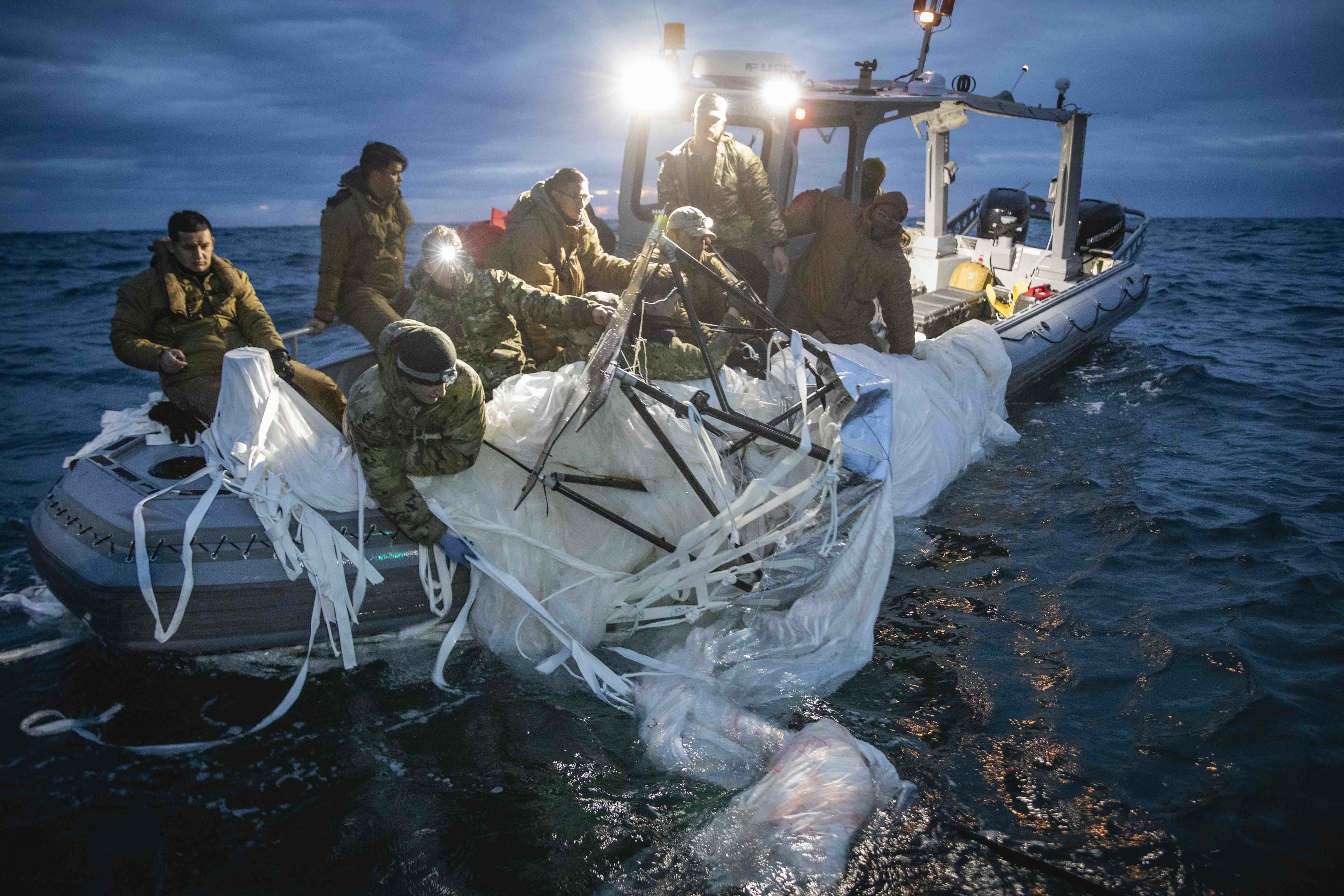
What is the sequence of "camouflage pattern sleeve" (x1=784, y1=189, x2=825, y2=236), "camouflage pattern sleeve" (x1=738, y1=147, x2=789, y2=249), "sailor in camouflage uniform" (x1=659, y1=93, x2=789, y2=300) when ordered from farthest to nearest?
"camouflage pattern sleeve" (x1=784, y1=189, x2=825, y2=236)
"camouflage pattern sleeve" (x1=738, y1=147, x2=789, y2=249)
"sailor in camouflage uniform" (x1=659, y1=93, x2=789, y2=300)

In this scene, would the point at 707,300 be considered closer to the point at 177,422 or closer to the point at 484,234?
the point at 484,234

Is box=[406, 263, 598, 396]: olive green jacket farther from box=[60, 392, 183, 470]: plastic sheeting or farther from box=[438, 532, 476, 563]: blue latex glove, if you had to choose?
box=[60, 392, 183, 470]: plastic sheeting

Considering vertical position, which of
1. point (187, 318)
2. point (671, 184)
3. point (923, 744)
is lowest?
point (923, 744)

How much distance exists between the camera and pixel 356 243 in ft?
14.7

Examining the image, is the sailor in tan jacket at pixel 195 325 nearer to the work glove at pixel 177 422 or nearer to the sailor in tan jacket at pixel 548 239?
the work glove at pixel 177 422

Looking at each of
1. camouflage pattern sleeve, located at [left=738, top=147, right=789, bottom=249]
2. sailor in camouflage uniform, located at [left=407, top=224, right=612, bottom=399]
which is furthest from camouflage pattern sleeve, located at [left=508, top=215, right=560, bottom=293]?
camouflage pattern sleeve, located at [left=738, top=147, right=789, bottom=249]

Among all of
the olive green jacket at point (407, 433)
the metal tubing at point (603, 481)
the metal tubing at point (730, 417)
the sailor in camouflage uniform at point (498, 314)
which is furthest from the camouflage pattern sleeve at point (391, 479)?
the metal tubing at point (730, 417)

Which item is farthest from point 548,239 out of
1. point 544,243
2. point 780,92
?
point 780,92

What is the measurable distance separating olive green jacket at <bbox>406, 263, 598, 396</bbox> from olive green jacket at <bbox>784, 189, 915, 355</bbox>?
223 cm

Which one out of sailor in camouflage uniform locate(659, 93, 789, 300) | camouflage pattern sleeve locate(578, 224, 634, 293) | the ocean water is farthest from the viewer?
sailor in camouflage uniform locate(659, 93, 789, 300)

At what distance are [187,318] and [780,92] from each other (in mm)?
4290

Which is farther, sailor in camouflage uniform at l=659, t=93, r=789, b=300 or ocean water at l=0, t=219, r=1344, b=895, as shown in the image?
sailor in camouflage uniform at l=659, t=93, r=789, b=300

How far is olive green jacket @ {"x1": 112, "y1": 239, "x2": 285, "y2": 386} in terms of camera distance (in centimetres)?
360

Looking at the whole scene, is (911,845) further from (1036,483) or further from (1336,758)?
(1036,483)
